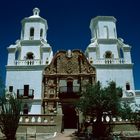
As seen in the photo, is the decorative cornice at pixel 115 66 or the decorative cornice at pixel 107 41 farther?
the decorative cornice at pixel 107 41

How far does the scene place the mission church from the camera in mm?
36562

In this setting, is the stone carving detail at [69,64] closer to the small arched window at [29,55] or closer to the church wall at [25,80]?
the church wall at [25,80]

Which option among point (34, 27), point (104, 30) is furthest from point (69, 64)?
point (34, 27)

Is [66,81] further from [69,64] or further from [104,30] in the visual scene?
[104,30]

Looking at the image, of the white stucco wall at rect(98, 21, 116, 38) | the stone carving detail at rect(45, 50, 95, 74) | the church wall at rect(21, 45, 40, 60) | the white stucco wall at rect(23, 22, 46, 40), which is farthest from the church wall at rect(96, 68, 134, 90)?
the white stucco wall at rect(23, 22, 46, 40)

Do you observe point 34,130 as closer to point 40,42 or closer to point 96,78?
point 96,78

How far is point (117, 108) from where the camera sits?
25.1m

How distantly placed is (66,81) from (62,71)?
1731mm

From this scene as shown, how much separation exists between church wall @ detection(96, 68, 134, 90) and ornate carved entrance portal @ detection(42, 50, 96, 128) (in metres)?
1.13

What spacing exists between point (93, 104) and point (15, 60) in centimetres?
1822

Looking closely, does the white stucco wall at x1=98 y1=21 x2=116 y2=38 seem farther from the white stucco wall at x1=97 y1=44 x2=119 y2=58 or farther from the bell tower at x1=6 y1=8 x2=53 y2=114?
the bell tower at x1=6 y1=8 x2=53 y2=114

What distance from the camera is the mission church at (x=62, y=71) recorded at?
1439 inches

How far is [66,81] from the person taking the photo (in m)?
37.9

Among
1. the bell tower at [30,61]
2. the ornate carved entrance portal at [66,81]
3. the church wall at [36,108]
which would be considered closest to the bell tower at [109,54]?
the ornate carved entrance portal at [66,81]
